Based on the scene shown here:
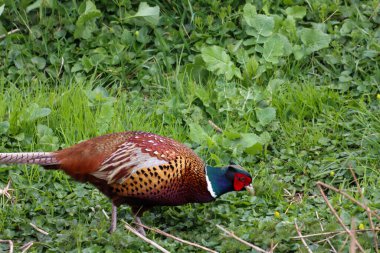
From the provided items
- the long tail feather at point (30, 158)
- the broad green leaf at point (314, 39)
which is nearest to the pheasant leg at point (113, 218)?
the long tail feather at point (30, 158)

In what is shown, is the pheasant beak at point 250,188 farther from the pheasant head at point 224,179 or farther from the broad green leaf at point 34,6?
the broad green leaf at point 34,6

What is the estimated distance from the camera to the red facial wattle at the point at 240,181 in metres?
5.72

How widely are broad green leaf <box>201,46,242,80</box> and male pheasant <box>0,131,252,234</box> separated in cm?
139

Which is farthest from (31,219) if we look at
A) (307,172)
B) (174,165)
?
(307,172)

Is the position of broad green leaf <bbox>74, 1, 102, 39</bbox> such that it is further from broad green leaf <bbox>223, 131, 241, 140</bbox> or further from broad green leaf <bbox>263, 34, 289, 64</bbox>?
broad green leaf <bbox>223, 131, 241, 140</bbox>

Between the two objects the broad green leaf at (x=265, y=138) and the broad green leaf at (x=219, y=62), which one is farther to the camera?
the broad green leaf at (x=219, y=62)

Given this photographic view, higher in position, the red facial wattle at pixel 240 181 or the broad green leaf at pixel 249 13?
the broad green leaf at pixel 249 13

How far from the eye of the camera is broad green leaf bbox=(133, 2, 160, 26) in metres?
7.50

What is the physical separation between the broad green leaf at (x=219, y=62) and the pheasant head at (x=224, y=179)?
1417mm

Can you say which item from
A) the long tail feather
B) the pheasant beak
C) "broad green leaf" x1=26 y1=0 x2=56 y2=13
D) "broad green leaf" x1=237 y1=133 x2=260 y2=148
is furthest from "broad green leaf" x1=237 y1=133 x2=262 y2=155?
"broad green leaf" x1=26 y1=0 x2=56 y2=13

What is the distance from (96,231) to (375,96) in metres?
2.53

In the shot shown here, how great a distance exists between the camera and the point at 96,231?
18.1 ft

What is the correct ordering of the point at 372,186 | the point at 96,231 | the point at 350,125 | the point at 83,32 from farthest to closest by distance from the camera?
the point at 83,32
the point at 350,125
the point at 372,186
the point at 96,231

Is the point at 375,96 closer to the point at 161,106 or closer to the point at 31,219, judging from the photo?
the point at 161,106
